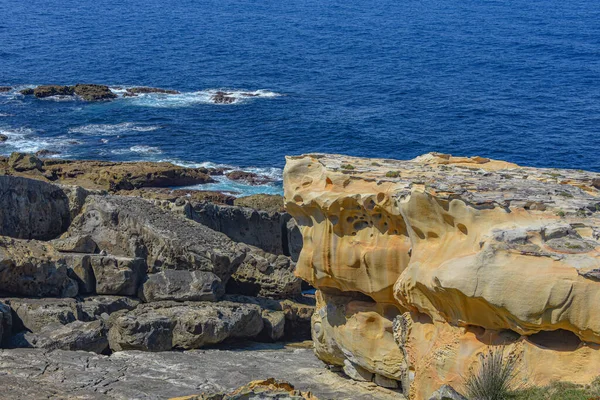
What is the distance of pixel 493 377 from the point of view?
21.8 meters

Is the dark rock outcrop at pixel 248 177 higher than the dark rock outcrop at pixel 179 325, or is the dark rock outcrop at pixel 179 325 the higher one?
the dark rock outcrop at pixel 179 325

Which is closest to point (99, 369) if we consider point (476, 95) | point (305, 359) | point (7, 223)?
point (305, 359)

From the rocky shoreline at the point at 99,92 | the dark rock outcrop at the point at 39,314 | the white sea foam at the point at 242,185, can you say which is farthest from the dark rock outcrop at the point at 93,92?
the dark rock outcrop at the point at 39,314

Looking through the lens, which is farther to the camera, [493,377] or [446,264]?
[446,264]

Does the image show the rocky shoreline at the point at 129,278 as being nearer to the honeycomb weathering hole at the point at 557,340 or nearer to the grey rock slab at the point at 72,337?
the grey rock slab at the point at 72,337

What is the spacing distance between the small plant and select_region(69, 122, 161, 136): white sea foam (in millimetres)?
62668

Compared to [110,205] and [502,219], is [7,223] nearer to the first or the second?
[110,205]

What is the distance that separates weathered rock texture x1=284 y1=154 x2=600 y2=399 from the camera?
21.6 metres

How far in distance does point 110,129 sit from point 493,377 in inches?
2587

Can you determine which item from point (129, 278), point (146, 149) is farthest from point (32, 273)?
point (146, 149)

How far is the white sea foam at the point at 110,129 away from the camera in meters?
81.8

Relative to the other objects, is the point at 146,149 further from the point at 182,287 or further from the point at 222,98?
the point at 182,287

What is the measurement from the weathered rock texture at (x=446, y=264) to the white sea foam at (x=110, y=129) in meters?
54.4

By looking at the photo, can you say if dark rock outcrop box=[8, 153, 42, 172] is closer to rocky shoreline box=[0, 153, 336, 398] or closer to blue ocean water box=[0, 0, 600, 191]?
blue ocean water box=[0, 0, 600, 191]
